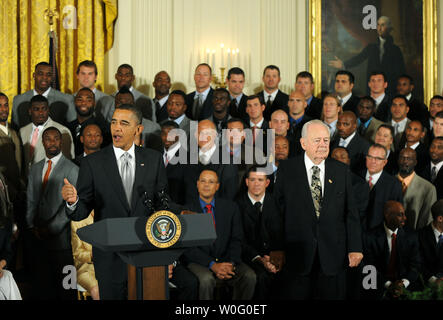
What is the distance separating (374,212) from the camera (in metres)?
6.41

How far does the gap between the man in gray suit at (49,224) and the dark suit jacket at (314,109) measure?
2.90 meters

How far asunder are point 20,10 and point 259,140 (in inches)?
174

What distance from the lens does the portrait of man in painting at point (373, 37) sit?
403 inches

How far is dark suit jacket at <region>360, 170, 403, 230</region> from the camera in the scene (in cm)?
640

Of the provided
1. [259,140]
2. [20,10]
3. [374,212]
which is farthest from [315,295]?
[20,10]

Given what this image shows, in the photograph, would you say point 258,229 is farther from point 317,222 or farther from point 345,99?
point 345,99

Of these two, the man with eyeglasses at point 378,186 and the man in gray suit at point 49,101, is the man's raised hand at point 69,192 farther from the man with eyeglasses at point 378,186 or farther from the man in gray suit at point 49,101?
the man in gray suit at point 49,101

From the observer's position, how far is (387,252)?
20.3ft

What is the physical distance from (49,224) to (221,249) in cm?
159

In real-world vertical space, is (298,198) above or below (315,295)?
above

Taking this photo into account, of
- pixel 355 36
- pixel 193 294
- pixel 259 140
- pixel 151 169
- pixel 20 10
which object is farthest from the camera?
pixel 355 36

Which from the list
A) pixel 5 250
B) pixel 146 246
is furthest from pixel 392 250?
pixel 146 246

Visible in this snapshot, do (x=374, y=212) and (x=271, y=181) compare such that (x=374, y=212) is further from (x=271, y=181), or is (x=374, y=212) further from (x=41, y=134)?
(x=41, y=134)

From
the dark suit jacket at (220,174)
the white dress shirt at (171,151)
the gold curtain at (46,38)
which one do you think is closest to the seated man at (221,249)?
the dark suit jacket at (220,174)
